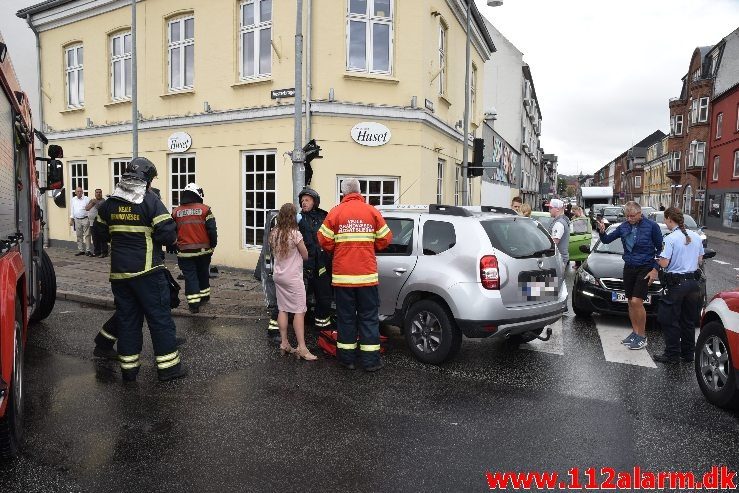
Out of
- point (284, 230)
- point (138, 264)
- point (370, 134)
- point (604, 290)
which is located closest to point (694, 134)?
point (370, 134)

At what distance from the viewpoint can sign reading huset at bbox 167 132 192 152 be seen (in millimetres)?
13000

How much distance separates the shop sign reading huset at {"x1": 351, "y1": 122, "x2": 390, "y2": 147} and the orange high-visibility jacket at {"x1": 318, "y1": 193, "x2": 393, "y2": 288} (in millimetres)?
6038

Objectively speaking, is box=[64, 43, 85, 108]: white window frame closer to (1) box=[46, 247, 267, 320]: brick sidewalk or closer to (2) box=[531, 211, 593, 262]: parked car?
(1) box=[46, 247, 267, 320]: brick sidewalk

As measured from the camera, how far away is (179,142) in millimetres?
13133

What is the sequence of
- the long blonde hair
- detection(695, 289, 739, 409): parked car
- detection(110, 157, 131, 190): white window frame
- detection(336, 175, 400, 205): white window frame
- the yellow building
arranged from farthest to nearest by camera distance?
detection(110, 157, 131, 190): white window frame, detection(336, 175, 400, 205): white window frame, the yellow building, the long blonde hair, detection(695, 289, 739, 409): parked car

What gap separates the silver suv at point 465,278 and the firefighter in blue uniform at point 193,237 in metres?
3.01

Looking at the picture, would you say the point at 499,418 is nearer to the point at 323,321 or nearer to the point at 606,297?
the point at 323,321

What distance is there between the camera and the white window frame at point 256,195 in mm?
12008

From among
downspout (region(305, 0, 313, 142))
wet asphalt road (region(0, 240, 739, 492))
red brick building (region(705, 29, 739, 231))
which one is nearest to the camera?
wet asphalt road (region(0, 240, 739, 492))

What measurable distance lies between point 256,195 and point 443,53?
5.70 metres

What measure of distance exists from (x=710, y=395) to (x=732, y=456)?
1.10m

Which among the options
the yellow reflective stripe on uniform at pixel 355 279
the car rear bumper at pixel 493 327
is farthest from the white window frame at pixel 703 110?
the yellow reflective stripe on uniform at pixel 355 279

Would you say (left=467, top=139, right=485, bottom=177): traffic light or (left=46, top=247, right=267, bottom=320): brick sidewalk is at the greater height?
(left=467, top=139, right=485, bottom=177): traffic light

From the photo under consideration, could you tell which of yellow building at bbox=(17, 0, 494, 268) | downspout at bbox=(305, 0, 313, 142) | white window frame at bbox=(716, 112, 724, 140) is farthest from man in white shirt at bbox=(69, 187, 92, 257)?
white window frame at bbox=(716, 112, 724, 140)
